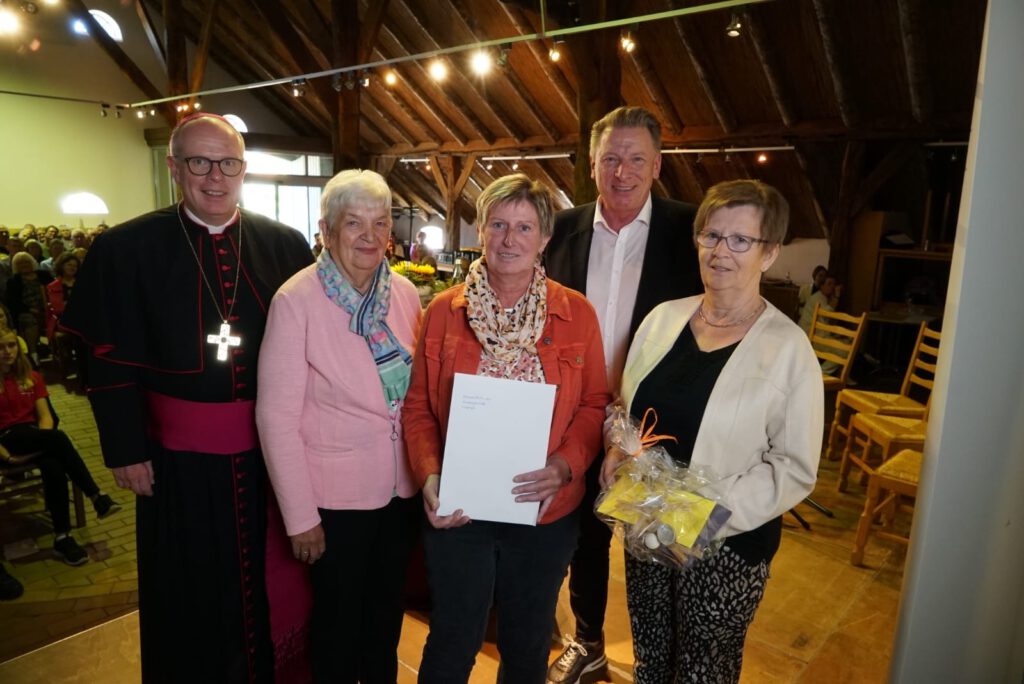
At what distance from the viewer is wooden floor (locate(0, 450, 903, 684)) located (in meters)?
2.42

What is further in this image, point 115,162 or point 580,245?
point 115,162

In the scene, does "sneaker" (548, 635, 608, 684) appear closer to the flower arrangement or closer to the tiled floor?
the tiled floor

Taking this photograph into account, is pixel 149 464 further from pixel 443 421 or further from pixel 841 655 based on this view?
pixel 841 655

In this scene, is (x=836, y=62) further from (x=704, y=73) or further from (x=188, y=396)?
(x=188, y=396)

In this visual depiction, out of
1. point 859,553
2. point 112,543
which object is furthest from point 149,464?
point 859,553

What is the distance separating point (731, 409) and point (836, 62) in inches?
308

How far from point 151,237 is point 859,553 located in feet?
12.5

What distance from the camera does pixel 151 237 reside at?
6.43 feet

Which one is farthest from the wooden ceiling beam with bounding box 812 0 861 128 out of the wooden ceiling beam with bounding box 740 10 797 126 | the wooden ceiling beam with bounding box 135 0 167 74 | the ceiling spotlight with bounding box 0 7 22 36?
the wooden ceiling beam with bounding box 135 0 167 74

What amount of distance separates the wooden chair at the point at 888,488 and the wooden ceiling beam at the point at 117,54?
12528 mm

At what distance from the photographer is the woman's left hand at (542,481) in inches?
61.6

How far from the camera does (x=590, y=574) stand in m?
2.25

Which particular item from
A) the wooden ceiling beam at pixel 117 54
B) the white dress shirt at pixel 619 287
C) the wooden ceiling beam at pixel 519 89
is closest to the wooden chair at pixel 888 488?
the white dress shirt at pixel 619 287

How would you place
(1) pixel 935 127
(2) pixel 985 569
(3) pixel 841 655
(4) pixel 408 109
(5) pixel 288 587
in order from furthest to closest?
(4) pixel 408 109, (1) pixel 935 127, (3) pixel 841 655, (5) pixel 288 587, (2) pixel 985 569
